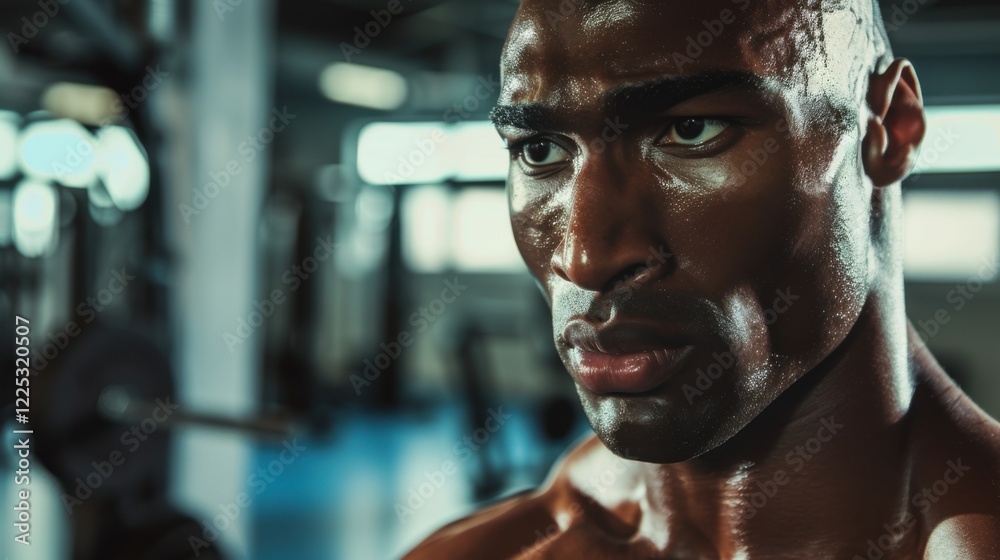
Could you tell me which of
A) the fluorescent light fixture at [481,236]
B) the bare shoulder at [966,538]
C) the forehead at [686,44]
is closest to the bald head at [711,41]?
the forehead at [686,44]

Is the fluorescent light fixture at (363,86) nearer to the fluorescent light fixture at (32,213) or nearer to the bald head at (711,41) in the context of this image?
the fluorescent light fixture at (32,213)

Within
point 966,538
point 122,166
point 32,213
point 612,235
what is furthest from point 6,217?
point 966,538

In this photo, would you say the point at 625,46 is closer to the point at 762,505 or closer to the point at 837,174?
the point at 837,174

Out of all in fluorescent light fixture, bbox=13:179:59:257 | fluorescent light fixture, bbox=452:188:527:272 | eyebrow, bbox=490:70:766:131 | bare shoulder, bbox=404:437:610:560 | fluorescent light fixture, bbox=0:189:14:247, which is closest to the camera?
eyebrow, bbox=490:70:766:131

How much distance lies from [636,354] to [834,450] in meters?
0.17

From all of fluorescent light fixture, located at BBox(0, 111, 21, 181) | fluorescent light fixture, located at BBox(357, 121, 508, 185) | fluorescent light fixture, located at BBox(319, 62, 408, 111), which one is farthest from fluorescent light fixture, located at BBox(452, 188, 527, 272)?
fluorescent light fixture, located at BBox(0, 111, 21, 181)

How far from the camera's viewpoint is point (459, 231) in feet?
25.8

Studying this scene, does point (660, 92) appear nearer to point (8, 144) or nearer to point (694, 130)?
point (694, 130)

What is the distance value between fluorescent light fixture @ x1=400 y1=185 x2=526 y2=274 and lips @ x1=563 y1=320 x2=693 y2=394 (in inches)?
281

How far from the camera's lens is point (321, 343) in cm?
818

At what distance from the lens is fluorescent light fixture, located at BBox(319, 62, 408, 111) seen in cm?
771

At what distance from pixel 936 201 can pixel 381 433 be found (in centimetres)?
381

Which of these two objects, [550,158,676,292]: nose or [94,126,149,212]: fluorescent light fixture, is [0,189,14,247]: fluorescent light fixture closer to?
[94,126,149,212]: fluorescent light fixture

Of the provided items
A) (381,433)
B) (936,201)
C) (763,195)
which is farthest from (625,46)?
(381,433)
